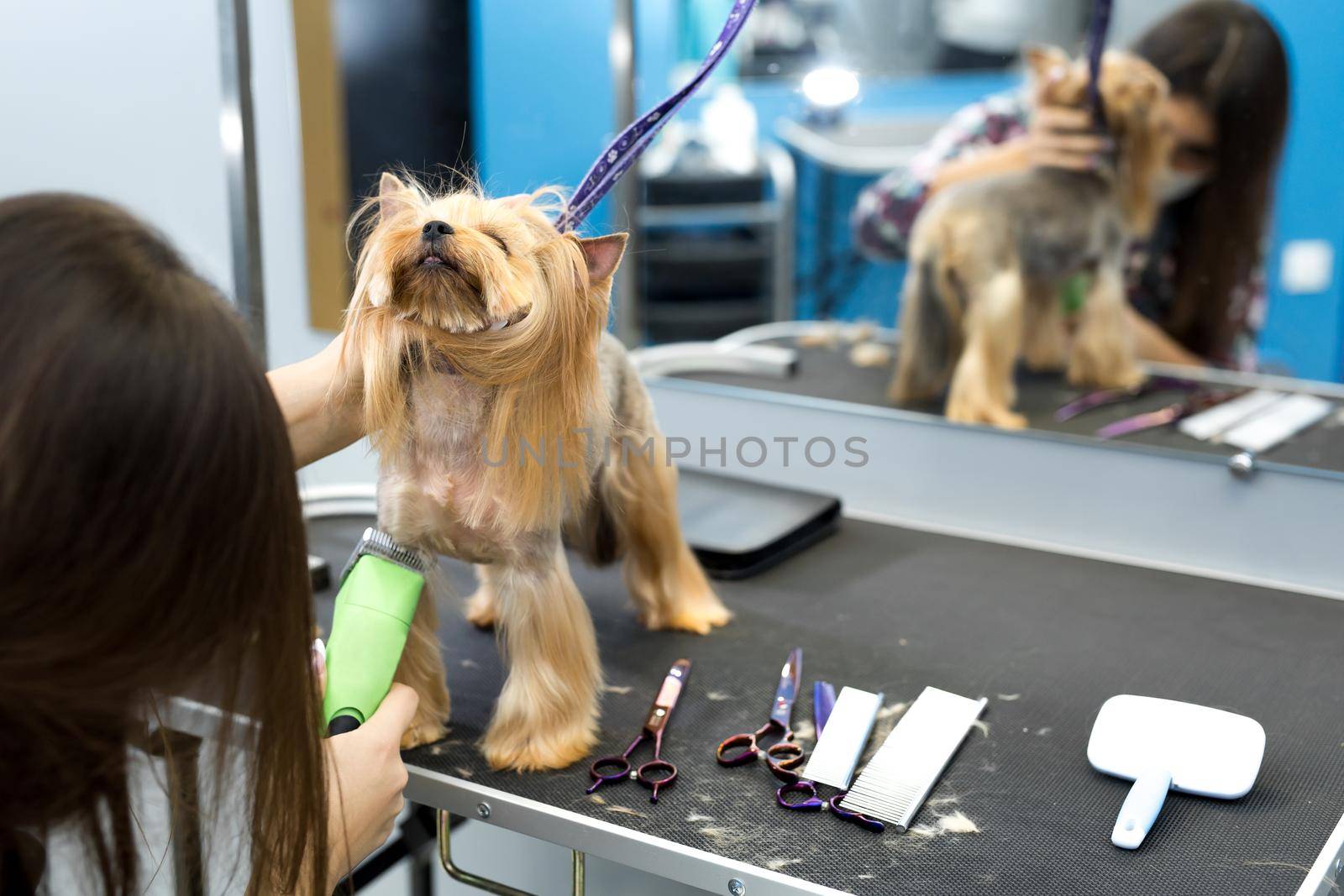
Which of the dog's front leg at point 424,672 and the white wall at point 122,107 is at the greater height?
the white wall at point 122,107

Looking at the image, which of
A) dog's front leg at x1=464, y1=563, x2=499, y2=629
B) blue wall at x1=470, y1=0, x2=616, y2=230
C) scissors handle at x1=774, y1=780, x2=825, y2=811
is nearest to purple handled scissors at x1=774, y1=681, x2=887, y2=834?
scissors handle at x1=774, y1=780, x2=825, y2=811

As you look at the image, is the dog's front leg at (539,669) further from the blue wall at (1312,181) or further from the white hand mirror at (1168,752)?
the blue wall at (1312,181)

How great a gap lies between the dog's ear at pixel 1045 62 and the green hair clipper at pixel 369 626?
3.20ft

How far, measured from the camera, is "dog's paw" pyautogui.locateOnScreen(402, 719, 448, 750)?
969mm

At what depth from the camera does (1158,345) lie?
1461mm

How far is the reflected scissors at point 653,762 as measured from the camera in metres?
0.91

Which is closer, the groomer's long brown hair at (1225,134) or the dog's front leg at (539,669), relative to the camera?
the dog's front leg at (539,669)

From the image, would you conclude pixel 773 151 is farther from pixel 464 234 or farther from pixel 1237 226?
pixel 464 234

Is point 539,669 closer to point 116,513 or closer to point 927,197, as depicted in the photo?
point 116,513

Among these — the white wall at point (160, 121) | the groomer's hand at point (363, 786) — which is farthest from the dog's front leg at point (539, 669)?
the white wall at point (160, 121)

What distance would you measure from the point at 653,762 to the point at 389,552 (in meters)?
0.26

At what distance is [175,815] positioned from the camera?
75cm

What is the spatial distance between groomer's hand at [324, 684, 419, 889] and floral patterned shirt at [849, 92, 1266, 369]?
3.31ft
